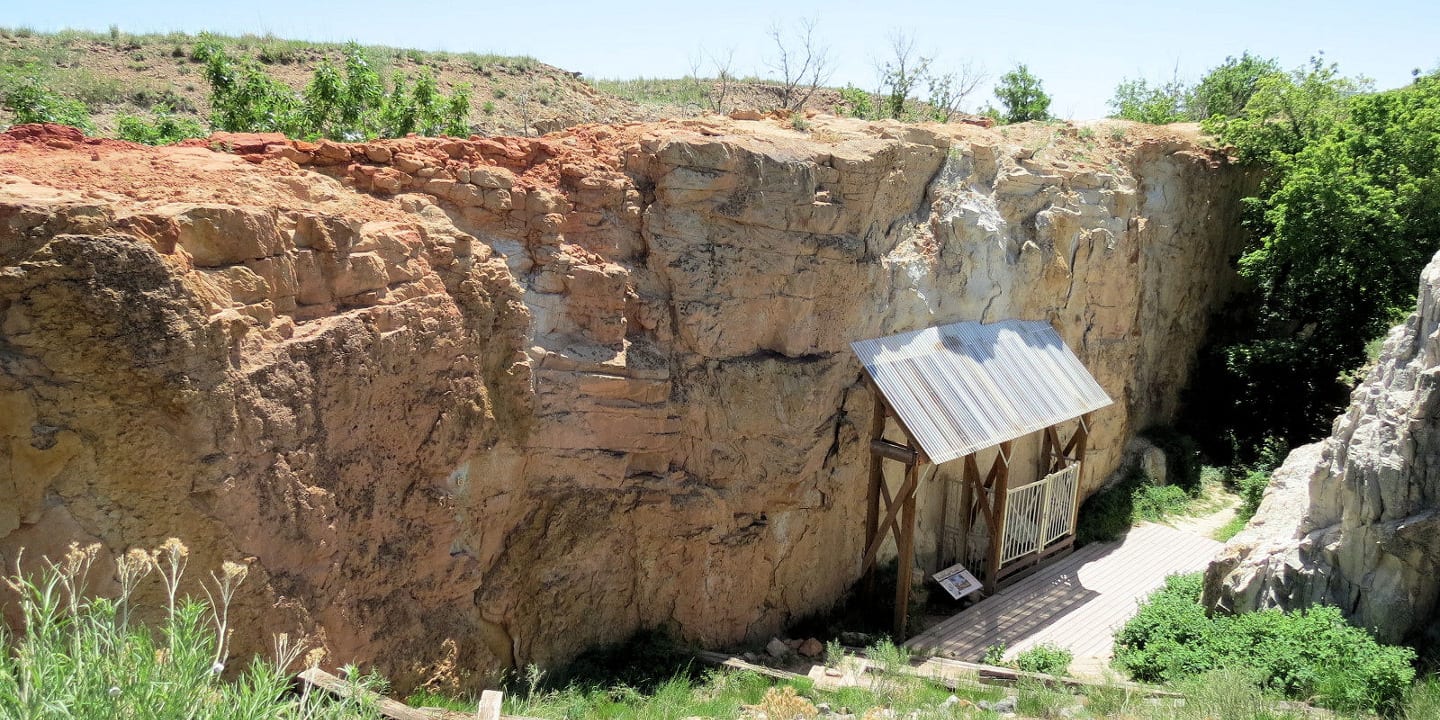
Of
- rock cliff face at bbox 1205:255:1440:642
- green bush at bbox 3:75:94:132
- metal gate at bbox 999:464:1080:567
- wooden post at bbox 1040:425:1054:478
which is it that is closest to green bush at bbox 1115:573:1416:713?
rock cliff face at bbox 1205:255:1440:642

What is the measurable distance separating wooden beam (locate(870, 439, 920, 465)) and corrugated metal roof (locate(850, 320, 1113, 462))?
0.95ft

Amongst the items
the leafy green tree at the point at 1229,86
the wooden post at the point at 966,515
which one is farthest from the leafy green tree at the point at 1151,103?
the wooden post at the point at 966,515

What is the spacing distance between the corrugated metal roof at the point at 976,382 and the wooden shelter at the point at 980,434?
0.02 m

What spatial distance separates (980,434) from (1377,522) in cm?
379

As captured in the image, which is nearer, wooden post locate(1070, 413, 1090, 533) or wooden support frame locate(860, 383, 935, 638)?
wooden support frame locate(860, 383, 935, 638)

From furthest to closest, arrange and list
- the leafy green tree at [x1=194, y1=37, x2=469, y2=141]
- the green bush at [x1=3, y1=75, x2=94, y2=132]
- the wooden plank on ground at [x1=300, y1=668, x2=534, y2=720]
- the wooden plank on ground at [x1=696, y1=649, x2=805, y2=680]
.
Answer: the leafy green tree at [x1=194, y1=37, x2=469, y2=141], the green bush at [x1=3, y1=75, x2=94, y2=132], the wooden plank on ground at [x1=696, y1=649, x2=805, y2=680], the wooden plank on ground at [x1=300, y1=668, x2=534, y2=720]

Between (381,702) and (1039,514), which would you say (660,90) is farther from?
(381,702)

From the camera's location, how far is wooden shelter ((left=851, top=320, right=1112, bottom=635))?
10.5m

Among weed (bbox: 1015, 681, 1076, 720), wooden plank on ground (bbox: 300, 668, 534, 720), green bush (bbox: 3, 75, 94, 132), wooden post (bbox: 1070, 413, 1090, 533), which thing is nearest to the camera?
wooden plank on ground (bbox: 300, 668, 534, 720)

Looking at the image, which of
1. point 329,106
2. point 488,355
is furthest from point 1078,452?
point 329,106

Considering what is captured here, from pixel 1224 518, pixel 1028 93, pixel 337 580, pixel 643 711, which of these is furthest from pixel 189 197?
pixel 1028 93

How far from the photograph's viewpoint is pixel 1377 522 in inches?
351

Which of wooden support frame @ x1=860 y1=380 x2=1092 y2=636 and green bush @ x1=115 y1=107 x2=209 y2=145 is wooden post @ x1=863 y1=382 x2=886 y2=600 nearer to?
wooden support frame @ x1=860 y1=380 x2=1092 y2=636

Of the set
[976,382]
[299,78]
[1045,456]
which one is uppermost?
[299,78]
